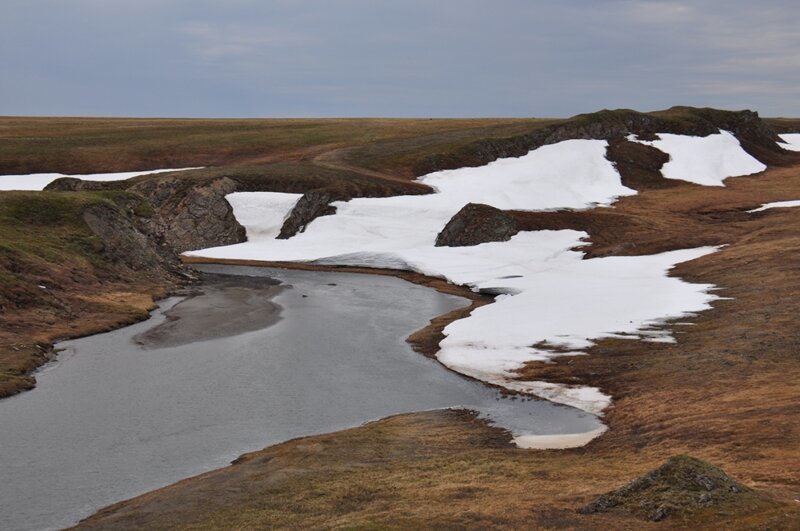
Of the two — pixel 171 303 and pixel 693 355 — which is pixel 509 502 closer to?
pixel 693 355

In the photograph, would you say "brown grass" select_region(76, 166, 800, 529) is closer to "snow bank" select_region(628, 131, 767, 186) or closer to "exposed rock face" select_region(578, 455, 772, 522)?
"exposed rock face" select_region(578, 455, 772, 522)

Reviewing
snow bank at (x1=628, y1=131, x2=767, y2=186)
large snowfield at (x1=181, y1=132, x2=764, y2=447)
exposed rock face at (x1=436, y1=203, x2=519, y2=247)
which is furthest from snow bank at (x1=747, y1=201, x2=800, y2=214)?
exposed rock face at (x1=436, y1=203, x2=519, y2=247)

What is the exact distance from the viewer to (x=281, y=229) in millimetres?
96812

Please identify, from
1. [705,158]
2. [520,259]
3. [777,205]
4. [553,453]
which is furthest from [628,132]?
[553,453]

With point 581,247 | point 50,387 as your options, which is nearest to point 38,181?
point 581,247

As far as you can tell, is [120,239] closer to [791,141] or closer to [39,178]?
[39,178]

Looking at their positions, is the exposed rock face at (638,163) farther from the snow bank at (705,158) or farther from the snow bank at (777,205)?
the snow bank at (777,205)

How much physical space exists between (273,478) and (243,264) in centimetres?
6178

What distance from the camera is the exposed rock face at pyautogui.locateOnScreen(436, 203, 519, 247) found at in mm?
85438

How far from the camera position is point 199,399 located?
35.9 metres

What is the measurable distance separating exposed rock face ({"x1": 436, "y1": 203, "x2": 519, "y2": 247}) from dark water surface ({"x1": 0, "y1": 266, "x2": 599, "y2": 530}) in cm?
2758

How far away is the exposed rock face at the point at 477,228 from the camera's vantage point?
85.4m

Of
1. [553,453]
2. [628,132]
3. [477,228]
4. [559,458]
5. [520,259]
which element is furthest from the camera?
[628,132]

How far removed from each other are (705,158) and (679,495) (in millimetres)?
119011
